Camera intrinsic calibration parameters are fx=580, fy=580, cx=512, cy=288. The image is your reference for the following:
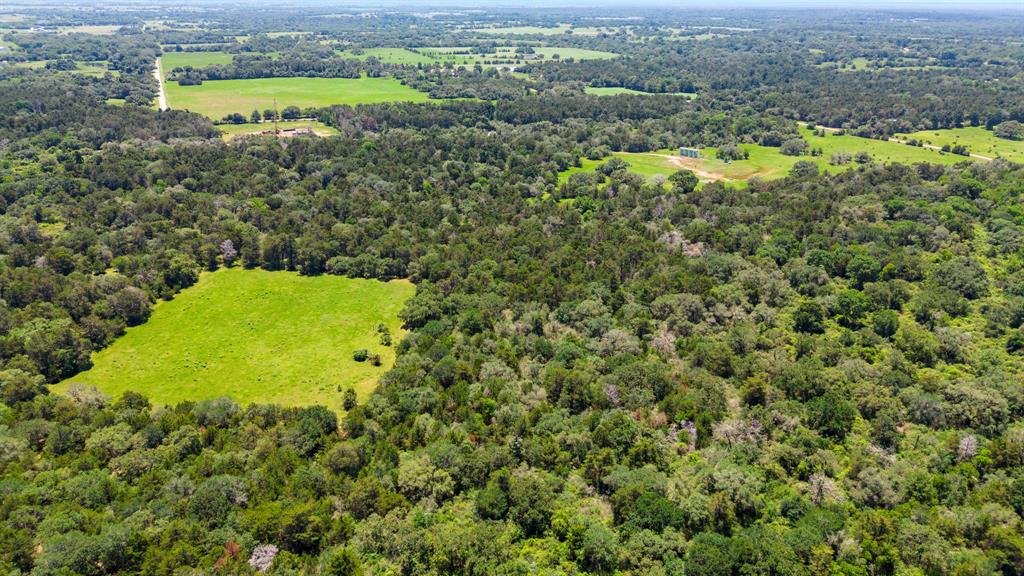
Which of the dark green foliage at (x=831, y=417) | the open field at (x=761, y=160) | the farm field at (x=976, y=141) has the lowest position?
the dark green foliage at (x=831, y=417)

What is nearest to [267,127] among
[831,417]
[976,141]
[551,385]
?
[551,385]

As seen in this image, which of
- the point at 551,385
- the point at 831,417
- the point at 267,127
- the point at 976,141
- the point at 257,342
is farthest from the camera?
the point at 267,127

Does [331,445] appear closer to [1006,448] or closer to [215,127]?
[1006,448]

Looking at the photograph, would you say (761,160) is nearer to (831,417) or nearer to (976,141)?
(976,141)

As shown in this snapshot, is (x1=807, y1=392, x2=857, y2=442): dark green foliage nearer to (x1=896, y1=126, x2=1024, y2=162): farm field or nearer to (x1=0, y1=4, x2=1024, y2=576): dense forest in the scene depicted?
(x1=0, y1=4, x2=1024, y2=576): dense forest

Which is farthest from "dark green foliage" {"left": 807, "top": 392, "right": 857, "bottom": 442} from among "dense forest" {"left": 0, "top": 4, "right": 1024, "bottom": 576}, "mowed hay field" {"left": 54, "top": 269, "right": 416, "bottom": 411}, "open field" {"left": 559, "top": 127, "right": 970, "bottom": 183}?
"open field" {"left": 559, "top": 127, "right": 970, "bottom": 183}

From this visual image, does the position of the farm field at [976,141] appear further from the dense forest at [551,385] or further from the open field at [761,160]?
the dense forest at [551,385]

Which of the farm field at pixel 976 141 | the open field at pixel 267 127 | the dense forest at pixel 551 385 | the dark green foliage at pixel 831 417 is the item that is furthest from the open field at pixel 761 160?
the dark green foliage at pixel 831 417
